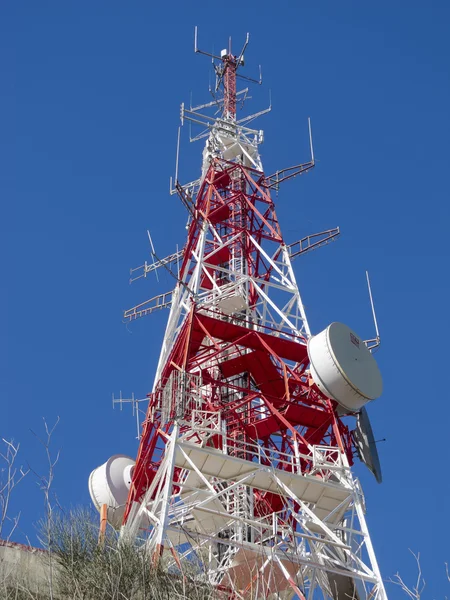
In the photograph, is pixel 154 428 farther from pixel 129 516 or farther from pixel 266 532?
pixel 266 532

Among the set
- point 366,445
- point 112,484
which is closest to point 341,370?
point 366,445

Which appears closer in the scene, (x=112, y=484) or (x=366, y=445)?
(x=366, y=445)

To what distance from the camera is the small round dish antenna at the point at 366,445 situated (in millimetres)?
24484

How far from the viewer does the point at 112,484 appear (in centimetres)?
2698

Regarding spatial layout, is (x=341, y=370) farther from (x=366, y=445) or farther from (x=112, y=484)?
(x=112, y=484)

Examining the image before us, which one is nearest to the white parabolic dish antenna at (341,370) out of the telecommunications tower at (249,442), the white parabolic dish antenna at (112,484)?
the telecommunications tower at (249,442)

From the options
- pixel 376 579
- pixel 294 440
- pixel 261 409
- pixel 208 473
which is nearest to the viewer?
pixel 376 579

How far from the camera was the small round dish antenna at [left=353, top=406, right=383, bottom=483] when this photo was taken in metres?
24.5

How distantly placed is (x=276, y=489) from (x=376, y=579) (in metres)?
3.28

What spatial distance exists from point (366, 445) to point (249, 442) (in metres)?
3.81

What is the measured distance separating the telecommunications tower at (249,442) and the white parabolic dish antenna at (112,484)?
33 mm

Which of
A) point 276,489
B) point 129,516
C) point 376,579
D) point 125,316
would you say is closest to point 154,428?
point 129,516

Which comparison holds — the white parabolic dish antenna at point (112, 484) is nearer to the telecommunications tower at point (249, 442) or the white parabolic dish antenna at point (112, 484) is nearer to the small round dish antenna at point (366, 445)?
the telecommunications tower at point (249, 442)

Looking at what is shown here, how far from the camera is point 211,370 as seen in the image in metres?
28.3
